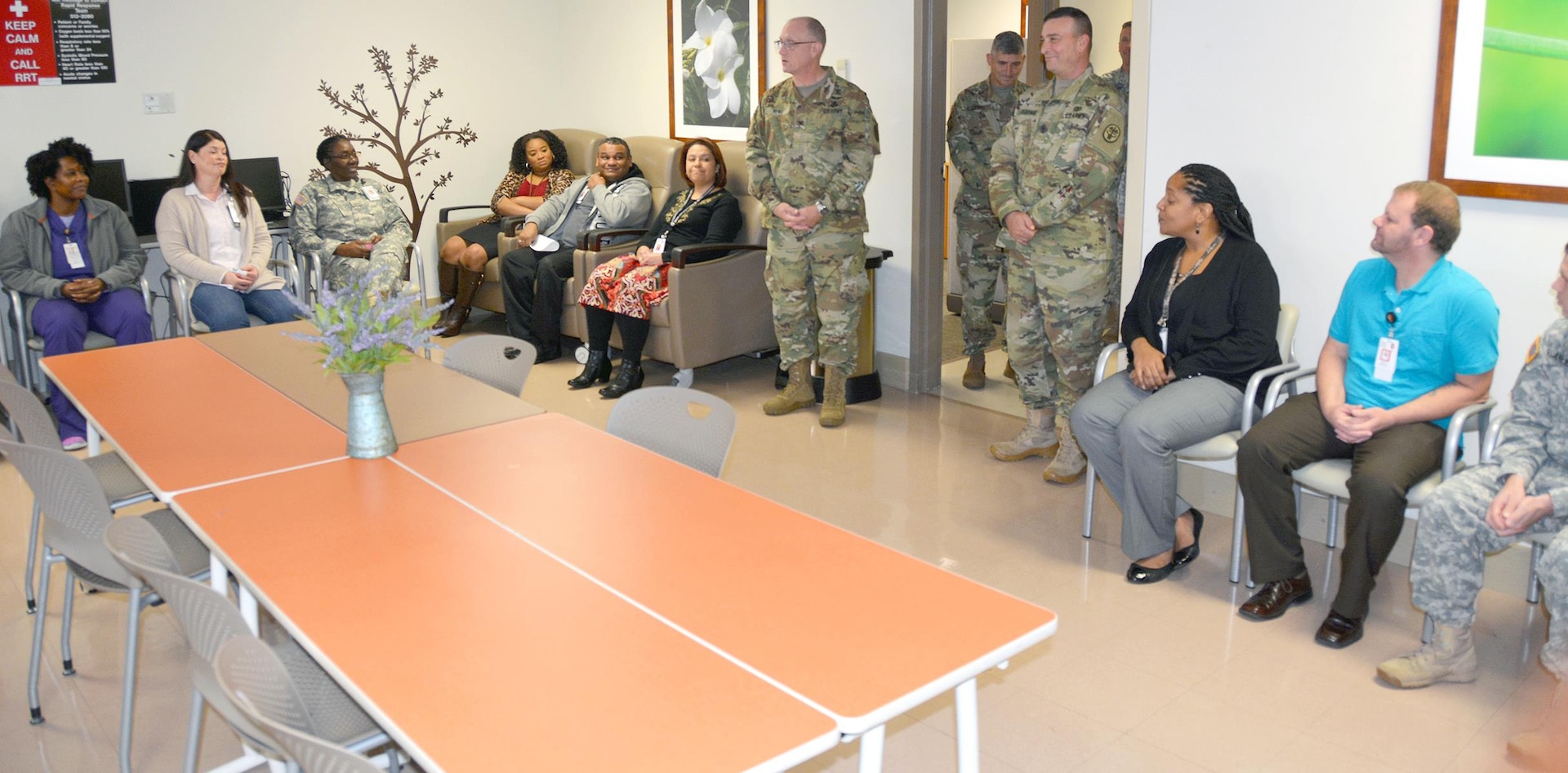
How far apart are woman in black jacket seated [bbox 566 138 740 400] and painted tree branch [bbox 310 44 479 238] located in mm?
1887

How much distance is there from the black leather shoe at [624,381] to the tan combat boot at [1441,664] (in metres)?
3.68

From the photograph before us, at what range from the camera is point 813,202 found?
208 inches

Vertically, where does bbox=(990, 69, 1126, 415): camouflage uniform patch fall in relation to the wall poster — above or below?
below

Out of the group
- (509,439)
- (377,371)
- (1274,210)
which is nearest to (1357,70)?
(1274,210)

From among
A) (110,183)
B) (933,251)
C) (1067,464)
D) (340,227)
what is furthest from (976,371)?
(110,183)

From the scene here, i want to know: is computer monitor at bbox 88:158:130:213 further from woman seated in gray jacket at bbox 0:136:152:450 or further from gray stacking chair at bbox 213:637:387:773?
gray stacking chair at bbox 213:637:387:773

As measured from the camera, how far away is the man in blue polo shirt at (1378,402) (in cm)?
318

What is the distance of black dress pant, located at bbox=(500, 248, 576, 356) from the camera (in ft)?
21.2

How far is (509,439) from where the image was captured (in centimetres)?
302

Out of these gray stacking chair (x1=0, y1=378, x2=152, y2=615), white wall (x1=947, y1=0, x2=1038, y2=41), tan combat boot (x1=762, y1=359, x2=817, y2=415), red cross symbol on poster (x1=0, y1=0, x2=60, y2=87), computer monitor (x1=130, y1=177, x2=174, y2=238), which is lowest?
tan combat boot (x1=762, y1=359, x2=817, y2=415)

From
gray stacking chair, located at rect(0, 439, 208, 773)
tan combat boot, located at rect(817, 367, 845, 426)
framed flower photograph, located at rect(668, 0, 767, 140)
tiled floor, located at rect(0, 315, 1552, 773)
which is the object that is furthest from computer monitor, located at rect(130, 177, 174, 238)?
gray stacking chair, located at rect(0, 439, 208, 773)

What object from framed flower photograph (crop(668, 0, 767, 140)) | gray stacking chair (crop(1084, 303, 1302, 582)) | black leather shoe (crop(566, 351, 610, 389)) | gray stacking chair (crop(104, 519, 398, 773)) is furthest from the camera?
framed flower photograph (crop(668, 0, 767, 140))

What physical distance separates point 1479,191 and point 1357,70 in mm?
518

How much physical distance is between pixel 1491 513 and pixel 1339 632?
21.1 inches
